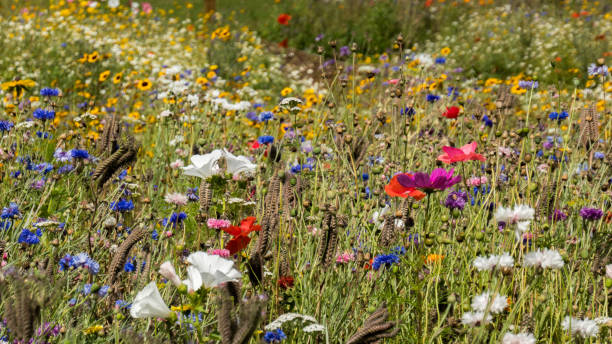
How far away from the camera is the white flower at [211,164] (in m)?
1.42

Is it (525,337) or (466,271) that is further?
(466,271)

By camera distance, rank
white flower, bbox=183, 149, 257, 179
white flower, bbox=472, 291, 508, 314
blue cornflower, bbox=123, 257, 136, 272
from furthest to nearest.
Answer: blue cornflower, bbox=123, 257, 136, 272 < white flower, bbox=183, 149, 257, 179 < white flower, bbox=472, 291, 508, 314

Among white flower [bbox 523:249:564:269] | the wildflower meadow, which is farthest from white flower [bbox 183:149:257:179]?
white flower [bbox 523:249:564:269]

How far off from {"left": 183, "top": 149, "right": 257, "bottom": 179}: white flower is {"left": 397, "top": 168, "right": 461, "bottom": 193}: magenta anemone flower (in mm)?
383

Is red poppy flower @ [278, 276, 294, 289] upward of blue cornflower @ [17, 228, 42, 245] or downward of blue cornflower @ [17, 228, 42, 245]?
upward

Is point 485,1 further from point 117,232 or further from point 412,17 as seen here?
point 117,232

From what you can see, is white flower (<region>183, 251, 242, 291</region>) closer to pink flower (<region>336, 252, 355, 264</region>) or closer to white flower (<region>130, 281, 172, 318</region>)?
white flower (<region>130, 281, 172, 318</region>)

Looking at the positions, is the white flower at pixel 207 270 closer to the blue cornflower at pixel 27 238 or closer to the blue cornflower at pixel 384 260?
the blue cornflower at pixel 384 260

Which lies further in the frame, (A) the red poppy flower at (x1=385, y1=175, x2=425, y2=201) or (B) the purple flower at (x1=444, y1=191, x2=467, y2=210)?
(B) the purple flower at (x1=444, y1=191, x2=467, y2=210)

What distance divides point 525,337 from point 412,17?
9407 mm

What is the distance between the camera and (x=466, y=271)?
67.7 inches

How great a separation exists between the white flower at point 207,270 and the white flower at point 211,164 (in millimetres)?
335

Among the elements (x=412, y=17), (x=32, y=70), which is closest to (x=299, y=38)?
(x=412, y=17)

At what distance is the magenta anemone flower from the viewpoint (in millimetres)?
1308
